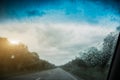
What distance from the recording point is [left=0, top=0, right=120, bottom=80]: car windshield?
5215 millimetres

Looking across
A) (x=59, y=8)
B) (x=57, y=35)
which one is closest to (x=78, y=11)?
(x=59, y=8)

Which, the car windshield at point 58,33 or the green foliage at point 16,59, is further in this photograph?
the green foliage at point 16,59

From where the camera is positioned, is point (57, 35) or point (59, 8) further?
point (57, 35)

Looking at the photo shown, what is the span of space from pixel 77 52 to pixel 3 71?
6.55 feet

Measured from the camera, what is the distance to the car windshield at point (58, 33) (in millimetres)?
5215

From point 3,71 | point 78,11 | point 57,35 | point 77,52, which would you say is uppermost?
point 78,11

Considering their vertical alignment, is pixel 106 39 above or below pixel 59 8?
below

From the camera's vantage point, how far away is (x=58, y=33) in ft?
18.7

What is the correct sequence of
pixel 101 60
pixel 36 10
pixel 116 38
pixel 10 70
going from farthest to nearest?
pixel 10 70, pixel 101 60, pixel 36 10, pixel 116 38

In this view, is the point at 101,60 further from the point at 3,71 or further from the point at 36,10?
the point at 3,71

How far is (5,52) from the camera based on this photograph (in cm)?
563

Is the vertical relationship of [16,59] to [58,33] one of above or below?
below

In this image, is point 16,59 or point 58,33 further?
point 16,59

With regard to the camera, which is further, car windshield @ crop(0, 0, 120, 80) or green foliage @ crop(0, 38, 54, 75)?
green foliage @ crop(0, 38, 54, 75)
